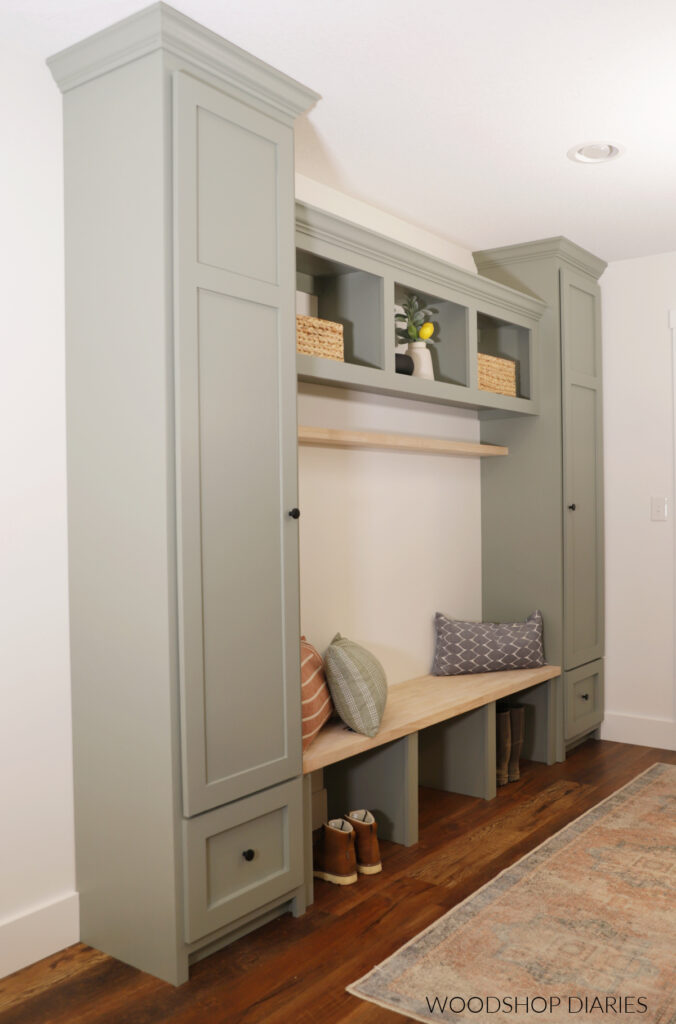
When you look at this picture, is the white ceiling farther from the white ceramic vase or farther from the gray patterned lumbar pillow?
the gray patterned lumbar pillow

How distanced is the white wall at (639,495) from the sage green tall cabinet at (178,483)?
249 centimetres

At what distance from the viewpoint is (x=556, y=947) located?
7.49 feet

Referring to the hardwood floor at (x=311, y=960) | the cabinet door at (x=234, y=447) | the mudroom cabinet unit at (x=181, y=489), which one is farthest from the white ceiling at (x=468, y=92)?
the hardwood floor at (x=311, y=960)

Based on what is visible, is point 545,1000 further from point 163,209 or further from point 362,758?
point 163,209

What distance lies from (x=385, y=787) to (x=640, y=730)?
72.5 inches

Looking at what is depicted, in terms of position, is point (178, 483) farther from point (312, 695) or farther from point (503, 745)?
point (503, 745)

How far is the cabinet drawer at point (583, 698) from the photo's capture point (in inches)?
159

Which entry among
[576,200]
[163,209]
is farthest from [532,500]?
[163,209]

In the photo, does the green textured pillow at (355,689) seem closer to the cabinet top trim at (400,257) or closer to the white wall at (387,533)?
the white wall at (387,533)

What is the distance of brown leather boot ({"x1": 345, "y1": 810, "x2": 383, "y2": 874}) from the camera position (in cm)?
279

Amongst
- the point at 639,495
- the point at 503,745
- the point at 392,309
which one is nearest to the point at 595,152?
the point at 392,309

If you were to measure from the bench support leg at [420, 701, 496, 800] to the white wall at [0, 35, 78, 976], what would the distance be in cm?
172

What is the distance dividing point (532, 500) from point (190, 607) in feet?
7.77

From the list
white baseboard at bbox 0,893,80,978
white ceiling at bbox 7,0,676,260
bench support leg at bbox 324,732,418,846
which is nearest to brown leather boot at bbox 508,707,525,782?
bench support leg at bbox 324,732,418,846
